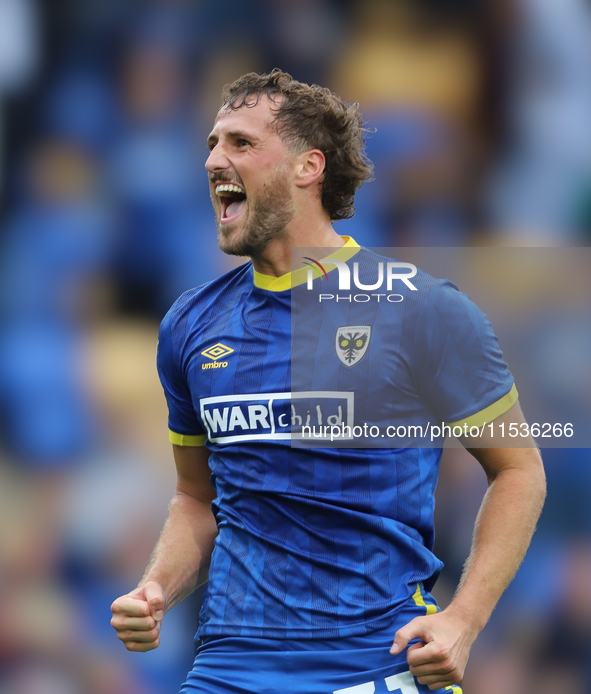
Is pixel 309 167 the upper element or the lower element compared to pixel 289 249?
upper

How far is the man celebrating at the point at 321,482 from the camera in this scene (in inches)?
71.2

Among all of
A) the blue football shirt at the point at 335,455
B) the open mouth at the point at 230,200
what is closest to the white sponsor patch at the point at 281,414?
the blue football shirt at the point at 335,455

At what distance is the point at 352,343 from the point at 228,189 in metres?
0.56

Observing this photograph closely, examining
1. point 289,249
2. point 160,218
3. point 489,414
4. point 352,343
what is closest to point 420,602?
point 489,414

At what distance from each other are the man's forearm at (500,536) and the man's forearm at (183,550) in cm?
72

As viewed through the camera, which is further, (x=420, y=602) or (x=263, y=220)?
(x=263, y=220)

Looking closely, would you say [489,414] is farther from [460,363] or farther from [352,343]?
[352,343]

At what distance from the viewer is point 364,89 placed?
4.50 meters

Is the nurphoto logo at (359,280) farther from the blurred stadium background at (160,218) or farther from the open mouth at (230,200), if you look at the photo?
the blurred stadium background at (160,218)

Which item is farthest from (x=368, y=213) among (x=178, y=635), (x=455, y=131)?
(x=178, y=635)

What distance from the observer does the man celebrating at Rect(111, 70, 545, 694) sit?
1808mm

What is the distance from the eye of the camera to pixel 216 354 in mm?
2137

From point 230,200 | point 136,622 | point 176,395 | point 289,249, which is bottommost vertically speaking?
point 136,622

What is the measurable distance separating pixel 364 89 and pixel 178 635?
2.94m
